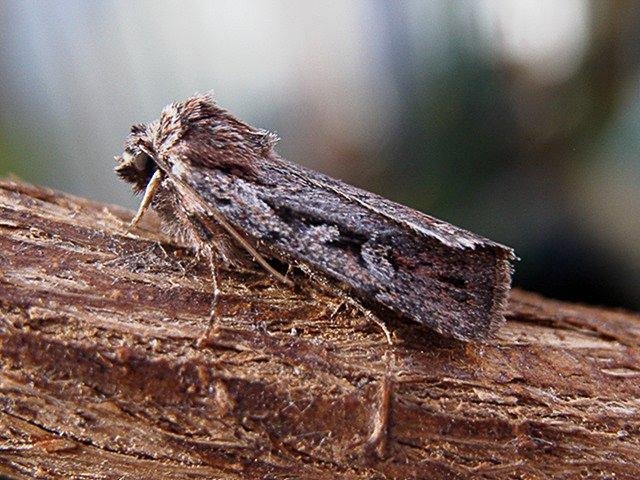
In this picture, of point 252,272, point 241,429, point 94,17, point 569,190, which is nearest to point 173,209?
point 252,272

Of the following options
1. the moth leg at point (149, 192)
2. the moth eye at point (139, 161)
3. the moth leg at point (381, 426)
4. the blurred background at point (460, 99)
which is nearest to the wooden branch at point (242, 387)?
the moth leg at point (381, 426)

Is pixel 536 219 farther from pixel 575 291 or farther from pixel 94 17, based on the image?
pixel 94 17

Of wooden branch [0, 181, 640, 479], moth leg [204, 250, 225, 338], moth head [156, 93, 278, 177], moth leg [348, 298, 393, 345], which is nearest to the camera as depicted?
wooden branch [0, 181, 640, 479]

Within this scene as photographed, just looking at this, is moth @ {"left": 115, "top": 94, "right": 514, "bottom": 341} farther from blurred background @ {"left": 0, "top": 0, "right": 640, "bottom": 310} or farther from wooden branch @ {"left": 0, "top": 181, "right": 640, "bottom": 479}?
blurred background @ {"left": 0, "top": 0, "right": 640, "bottom": 310}

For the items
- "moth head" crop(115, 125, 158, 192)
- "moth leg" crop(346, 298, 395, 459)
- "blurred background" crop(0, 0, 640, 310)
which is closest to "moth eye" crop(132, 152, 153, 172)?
"moth head" crop(115, 125, 158, 192)

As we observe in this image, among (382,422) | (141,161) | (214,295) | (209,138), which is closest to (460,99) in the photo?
(209,138)

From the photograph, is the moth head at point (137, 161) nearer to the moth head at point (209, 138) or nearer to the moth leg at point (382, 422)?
the moth head at point (209, 138)
